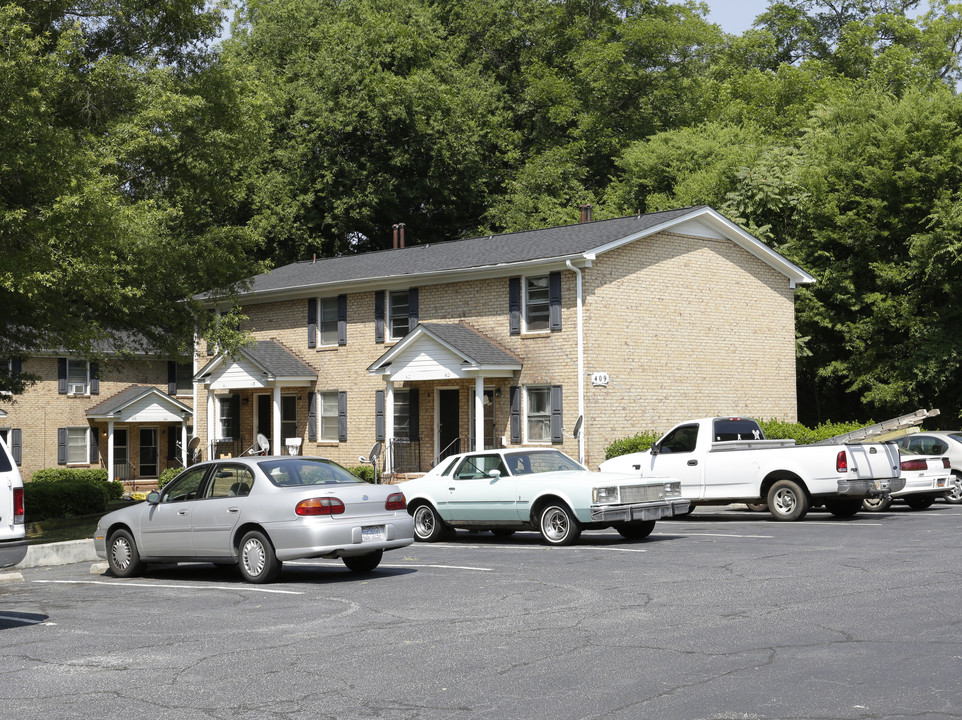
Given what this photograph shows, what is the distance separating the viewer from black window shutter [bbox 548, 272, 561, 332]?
30156 mm

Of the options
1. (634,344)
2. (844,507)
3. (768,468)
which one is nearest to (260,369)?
(634,344)

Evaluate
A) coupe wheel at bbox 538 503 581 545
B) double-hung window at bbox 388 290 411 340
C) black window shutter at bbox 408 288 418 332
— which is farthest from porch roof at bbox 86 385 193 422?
coupe wheel at bbox 538 503 581 545

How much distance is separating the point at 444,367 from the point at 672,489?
13.6 m

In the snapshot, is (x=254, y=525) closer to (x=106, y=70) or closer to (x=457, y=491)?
(x=457, y=491)

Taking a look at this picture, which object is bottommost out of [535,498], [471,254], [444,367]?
[535,498]

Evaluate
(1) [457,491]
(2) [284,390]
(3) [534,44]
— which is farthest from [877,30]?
(1) [457,491]

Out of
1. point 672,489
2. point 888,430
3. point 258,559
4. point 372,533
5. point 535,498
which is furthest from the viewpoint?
point 888,430

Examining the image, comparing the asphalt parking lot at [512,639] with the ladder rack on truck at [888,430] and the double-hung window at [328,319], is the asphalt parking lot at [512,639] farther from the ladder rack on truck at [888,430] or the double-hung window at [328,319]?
the double-hung window at [328,319]

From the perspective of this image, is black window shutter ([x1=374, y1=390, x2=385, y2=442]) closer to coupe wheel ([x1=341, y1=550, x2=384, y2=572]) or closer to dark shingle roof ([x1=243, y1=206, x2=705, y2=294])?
dark shingle roof ([x1=243, y1=206, x2=705, y2=294])

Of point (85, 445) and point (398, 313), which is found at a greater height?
point (398, 313)

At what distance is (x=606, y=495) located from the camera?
16.7 metres

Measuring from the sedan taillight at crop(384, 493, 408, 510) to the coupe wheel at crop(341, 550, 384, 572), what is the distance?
2.54ft

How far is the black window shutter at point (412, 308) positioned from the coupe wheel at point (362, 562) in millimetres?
19190

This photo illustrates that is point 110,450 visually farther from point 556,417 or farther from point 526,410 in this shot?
point 556,417
